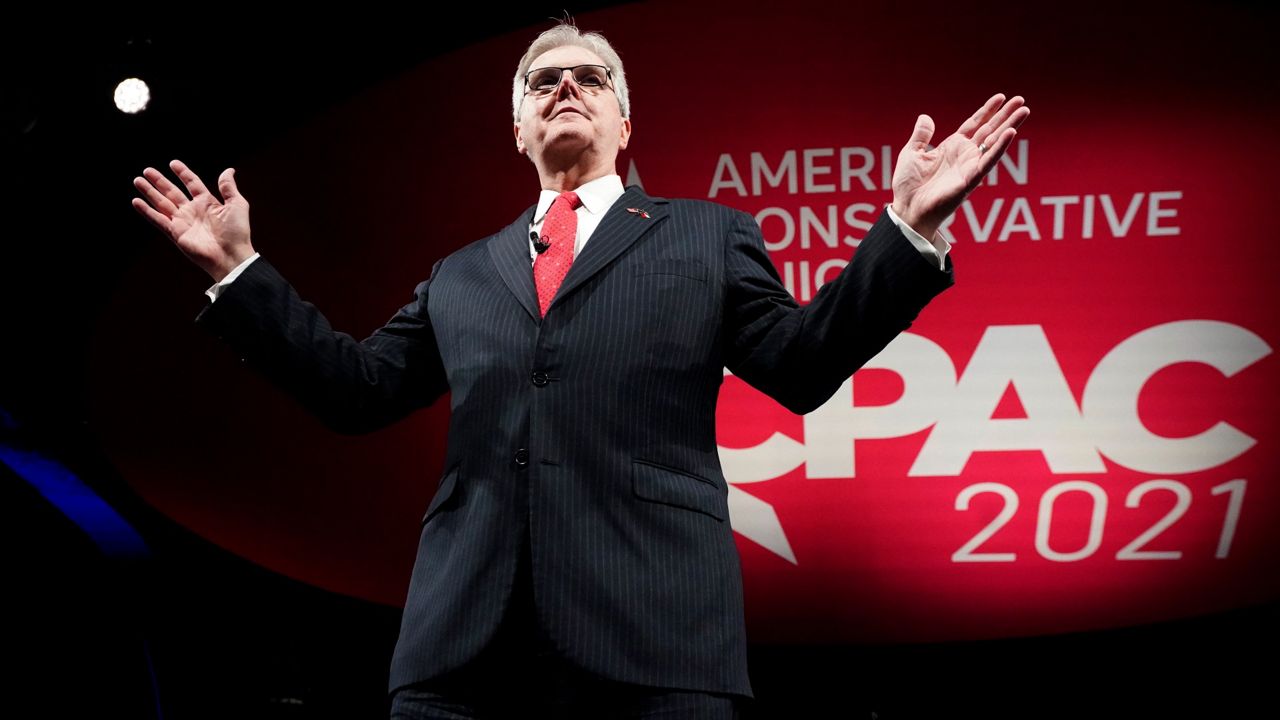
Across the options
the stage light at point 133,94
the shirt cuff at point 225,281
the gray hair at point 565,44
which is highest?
the stage light at point 133,94

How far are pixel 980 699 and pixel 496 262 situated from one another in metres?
2.05

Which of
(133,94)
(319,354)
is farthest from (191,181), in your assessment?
(133,94)

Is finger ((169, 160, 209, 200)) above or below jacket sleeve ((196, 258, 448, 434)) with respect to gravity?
above

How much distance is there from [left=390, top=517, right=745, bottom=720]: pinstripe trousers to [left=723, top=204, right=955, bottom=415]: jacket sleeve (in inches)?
14.6

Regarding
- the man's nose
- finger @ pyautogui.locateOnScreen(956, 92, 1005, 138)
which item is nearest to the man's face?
the man's nose

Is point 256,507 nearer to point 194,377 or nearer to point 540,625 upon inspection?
point 194,377

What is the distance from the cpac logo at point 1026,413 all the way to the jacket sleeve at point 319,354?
1.36 metres

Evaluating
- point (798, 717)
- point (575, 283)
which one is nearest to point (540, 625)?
point (575, 283)

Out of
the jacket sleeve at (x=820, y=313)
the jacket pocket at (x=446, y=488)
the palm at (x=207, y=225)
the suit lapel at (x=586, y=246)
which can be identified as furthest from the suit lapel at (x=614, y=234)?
the palm at (x=207, y=225)

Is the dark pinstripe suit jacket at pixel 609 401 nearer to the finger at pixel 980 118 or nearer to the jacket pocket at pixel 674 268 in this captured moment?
the jacket pocket at pixel 674 268

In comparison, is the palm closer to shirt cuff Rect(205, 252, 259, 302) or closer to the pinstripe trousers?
shirt cuff Rect(205, 252, 259, 302)

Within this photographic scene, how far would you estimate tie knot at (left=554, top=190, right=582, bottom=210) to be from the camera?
4.97 feet

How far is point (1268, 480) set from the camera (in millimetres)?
2631

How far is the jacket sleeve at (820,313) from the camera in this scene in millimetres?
1190
